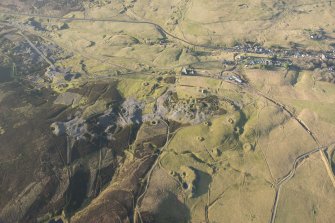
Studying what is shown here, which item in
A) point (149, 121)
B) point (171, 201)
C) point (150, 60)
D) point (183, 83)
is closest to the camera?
point (171, 201)


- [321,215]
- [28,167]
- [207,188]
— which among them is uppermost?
[28,167]

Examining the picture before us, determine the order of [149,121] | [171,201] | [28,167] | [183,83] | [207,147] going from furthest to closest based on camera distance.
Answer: [183,83]
[149,121]
[207,147]
[28,167]
[171,201]

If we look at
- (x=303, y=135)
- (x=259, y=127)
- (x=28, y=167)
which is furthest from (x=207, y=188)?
(x=28, y=167)

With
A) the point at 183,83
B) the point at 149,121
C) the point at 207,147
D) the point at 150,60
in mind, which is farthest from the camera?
the point at 150,60

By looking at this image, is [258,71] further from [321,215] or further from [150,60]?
[321,215]

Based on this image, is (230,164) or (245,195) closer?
(245,195)

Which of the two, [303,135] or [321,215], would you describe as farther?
[303,135]

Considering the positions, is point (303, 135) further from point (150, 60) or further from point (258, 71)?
point (150, 60)

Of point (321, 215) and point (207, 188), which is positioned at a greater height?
point (207, 188)

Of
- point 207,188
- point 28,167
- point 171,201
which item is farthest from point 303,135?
point 28,167
